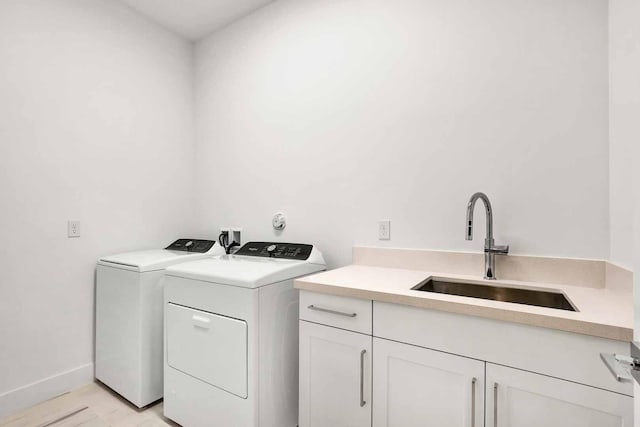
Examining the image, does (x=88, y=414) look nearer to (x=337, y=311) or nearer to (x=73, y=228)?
(x=73, y=228)

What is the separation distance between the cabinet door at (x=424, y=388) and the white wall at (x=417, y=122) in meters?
0.68

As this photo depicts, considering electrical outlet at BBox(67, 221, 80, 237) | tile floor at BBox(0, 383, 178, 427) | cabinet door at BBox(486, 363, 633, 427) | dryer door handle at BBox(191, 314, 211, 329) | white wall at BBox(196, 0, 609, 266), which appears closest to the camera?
cabinet door at BBox(486, 363, 633, 427)

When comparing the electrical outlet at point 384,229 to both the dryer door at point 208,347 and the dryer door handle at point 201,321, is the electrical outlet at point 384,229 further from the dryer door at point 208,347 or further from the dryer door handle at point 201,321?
the dryer door handle at point 201,321

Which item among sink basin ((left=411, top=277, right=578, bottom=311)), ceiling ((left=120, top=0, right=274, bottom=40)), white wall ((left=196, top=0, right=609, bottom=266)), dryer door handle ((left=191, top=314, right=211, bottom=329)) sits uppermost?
ceiling ((left=120, top=0, right=274, bottom=40))

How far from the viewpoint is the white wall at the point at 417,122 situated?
1.39 meters

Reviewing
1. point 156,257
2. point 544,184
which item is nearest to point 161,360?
point 156,257

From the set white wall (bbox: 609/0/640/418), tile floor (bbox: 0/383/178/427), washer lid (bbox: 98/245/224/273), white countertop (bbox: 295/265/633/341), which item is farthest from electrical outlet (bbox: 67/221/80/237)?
white wall (bbox: 609/0/640/418)

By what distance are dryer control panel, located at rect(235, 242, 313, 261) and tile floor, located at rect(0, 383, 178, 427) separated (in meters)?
1.05

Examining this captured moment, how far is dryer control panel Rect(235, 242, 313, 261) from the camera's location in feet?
6.35

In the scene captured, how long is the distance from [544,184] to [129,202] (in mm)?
2626

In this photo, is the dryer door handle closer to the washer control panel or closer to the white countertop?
the white countertop

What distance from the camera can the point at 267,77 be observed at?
2.38 m

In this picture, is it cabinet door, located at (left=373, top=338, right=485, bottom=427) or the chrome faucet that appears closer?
cabinet door, located at (left=373, top=338, right=485, bottom=427)

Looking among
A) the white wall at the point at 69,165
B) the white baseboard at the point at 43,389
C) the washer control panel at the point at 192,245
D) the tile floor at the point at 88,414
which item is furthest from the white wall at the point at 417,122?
the white baseboard at the point at 43,389
